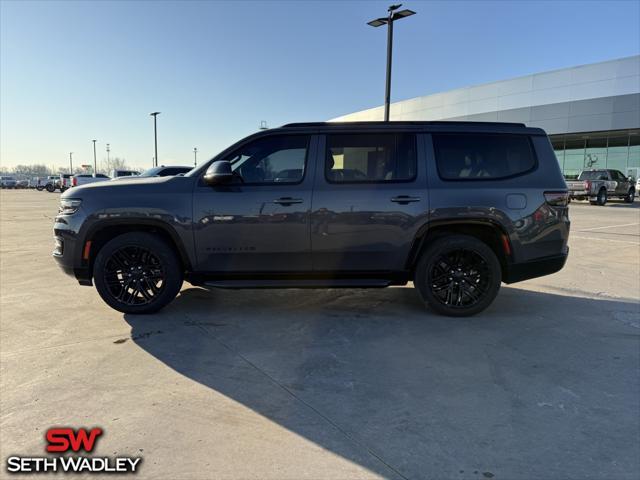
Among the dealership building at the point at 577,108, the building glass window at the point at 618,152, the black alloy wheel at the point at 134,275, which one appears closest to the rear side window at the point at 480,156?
the black alloy wheel at the point at 134,275

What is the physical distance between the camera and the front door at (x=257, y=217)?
445cm

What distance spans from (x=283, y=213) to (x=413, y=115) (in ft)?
133

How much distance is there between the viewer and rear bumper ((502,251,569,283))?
467cm

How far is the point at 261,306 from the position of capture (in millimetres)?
5051

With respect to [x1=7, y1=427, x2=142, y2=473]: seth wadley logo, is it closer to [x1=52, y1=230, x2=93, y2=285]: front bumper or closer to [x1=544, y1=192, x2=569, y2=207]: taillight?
[x1=52, y1=230, x2=93, y2=285]: front bumper

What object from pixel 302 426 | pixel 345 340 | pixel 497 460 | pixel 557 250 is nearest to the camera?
pixel 497 460

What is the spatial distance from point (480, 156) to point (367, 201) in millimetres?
1409

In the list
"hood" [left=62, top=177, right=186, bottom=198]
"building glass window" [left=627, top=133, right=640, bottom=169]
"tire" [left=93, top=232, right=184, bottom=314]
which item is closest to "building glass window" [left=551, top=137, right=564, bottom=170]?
"building glass window" [left=627, top=133, right=640, bottom=169]

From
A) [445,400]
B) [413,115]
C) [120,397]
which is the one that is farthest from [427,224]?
[413,115]

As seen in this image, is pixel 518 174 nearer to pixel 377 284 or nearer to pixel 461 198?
pixel 461 198

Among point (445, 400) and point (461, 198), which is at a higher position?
point (461, 198)

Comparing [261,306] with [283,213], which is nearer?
[283,213]

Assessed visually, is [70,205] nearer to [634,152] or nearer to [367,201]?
[367,201]

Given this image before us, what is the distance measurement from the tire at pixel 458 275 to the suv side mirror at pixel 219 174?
7.42 ft
